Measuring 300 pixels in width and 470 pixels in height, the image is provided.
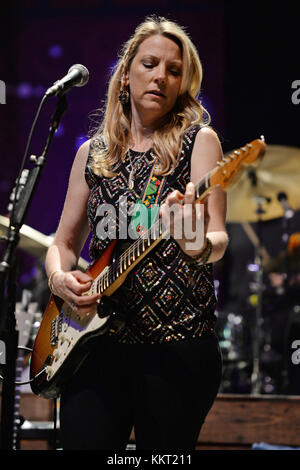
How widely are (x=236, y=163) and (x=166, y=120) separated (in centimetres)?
50

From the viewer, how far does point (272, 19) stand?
5859 millimetres

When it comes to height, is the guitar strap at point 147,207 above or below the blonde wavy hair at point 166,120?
below

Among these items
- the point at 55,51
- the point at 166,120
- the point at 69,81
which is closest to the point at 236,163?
the point at 166,120

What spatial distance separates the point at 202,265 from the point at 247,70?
479 centimetres

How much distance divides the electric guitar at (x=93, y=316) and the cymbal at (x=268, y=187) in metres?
3.23

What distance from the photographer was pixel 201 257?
5.00ft

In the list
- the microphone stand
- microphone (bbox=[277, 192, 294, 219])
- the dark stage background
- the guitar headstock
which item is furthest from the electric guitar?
the dark stage background

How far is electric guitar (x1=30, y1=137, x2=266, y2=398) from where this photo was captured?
1471 millimetres

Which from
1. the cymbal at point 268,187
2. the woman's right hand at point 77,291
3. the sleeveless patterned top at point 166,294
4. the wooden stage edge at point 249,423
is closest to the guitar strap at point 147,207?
the sleeveless patterned top at point 166,294

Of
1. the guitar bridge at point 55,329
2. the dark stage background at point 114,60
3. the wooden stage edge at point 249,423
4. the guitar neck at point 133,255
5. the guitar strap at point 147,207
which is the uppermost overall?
the dark stage background at point 114,60

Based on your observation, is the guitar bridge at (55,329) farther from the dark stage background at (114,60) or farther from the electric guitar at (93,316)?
the dark stage background at (114,60)

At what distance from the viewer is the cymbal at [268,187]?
192 inches

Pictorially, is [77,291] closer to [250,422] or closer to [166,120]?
[166,120]
